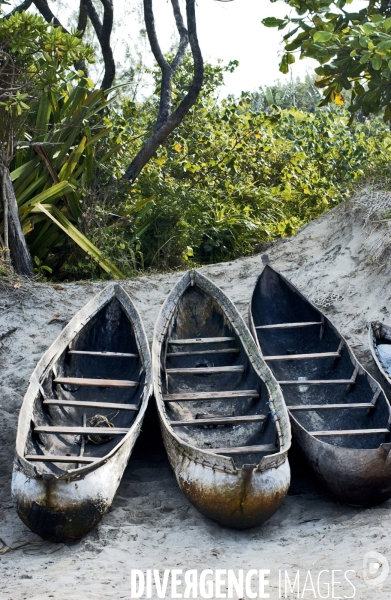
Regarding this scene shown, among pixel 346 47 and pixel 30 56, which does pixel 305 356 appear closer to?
pixel 346 47

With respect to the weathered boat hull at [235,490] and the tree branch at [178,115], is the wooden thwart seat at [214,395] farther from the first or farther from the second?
the tree branch at [178,115]

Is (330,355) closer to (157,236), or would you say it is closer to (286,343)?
(286,343)

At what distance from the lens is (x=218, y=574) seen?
136 inches

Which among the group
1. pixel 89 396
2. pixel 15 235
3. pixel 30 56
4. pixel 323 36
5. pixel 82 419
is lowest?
pixel 82 419

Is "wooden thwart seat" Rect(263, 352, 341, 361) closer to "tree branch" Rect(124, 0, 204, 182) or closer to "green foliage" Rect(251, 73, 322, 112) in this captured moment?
"tree branch" Rect(124, 0, 204, 182)

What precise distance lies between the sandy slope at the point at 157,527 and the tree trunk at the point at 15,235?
1.32 feet

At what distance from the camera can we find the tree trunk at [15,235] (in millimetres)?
6758

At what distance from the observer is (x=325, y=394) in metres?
5.36

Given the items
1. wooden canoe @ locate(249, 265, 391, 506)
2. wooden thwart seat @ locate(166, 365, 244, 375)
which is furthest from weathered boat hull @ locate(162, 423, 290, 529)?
wooden thwart seat @ locate(166, 365, 244, 375)

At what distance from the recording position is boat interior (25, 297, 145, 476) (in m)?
4.55

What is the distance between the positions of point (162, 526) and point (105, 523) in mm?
345

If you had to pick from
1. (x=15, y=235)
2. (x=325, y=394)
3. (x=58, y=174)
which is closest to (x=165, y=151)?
(x=58, y=174)

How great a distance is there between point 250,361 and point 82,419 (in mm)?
1358

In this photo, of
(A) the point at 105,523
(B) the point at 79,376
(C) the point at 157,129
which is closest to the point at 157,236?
(C) the point at 157,129
